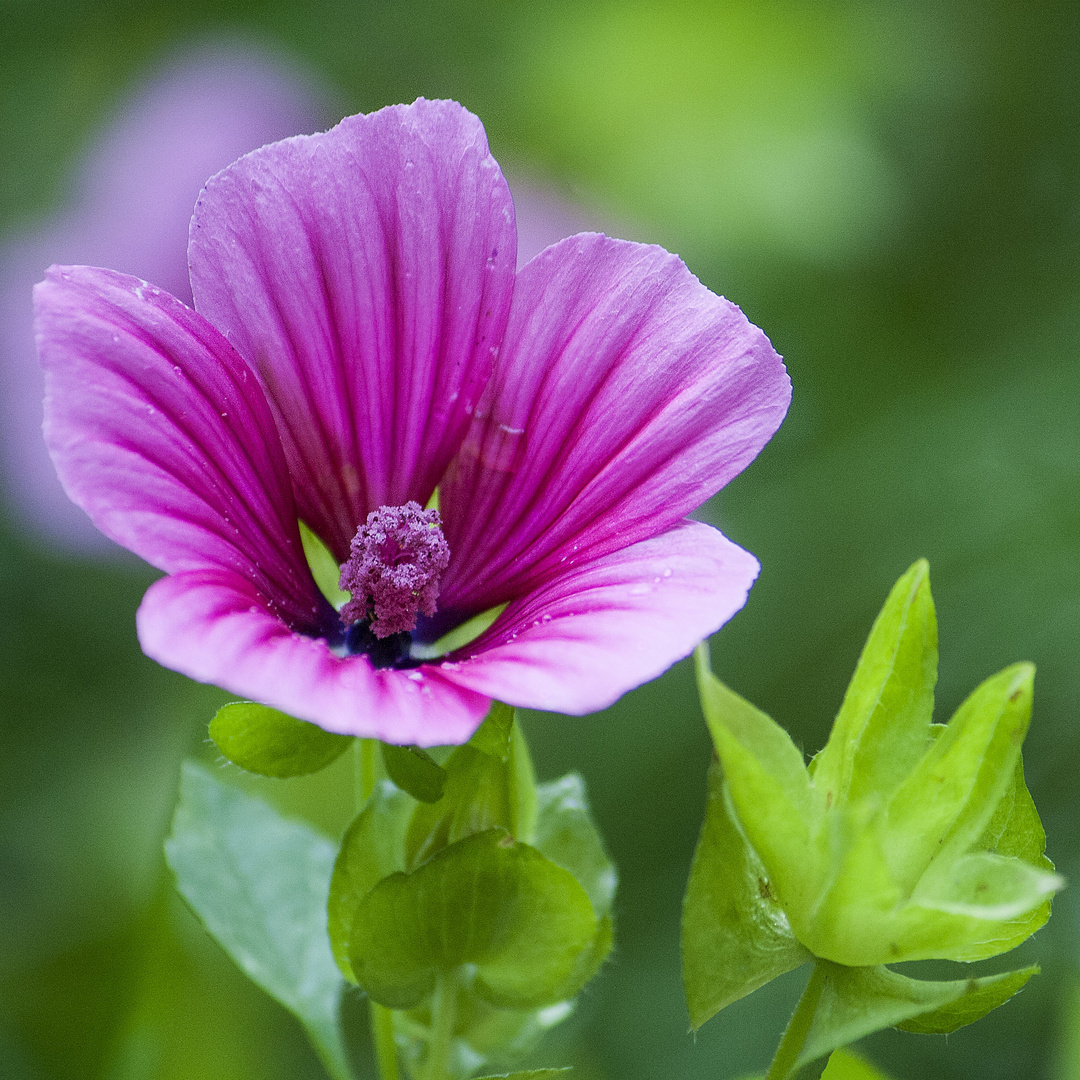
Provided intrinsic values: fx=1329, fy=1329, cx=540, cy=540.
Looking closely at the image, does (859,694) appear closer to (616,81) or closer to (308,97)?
(616,81)

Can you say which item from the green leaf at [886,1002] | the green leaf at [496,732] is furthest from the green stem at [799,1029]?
the green leaf at [496,732]

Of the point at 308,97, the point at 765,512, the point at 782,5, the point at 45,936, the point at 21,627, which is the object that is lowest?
the point at 45,936

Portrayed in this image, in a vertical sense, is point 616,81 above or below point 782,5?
below

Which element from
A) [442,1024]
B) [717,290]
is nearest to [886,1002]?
[442,1024]

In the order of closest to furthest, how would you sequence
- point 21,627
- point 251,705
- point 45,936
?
point 251,705 → point 45,936 → point 21,627

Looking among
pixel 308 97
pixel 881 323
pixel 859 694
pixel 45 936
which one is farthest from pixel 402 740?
pixel 308 97

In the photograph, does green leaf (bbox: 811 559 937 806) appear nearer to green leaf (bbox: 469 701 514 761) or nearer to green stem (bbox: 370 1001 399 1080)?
green leaf (bbox: 469 701 514 761)

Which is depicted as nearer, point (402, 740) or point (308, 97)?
point (402, 740)
